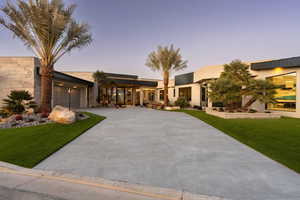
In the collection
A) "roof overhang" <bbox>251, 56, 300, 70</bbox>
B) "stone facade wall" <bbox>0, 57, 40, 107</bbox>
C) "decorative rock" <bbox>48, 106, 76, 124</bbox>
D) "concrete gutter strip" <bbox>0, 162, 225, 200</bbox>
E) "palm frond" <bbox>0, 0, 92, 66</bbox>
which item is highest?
"palm frond" <bbox>0, 0, 92, 66</bbox>

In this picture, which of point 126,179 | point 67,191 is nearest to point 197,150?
point 126,179

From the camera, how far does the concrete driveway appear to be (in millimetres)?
2535

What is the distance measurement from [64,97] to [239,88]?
22663 millimetres

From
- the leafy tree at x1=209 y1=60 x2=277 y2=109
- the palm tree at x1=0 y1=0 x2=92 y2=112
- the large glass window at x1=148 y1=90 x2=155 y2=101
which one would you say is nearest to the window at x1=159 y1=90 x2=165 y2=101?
the large glass window at x1=148 y1=90 x2=155 y2=101

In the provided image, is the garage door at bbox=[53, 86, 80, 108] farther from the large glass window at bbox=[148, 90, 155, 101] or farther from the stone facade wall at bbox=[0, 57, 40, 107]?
the large glass window at bbox=[148, 90, 155, 101]

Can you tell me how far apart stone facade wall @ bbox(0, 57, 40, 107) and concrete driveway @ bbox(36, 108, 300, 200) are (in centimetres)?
1173

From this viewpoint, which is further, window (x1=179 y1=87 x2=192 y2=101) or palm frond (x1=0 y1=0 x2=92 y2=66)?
window (x1=179 y1=87 x2=192 y2=101)

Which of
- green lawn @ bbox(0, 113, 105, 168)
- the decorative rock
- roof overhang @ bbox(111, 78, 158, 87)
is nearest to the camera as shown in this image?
green lawn @ bbox(0, 113, 105, 168)

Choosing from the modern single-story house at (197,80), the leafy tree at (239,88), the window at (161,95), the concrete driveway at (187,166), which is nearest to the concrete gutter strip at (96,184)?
the concrete driveway at (187,166)

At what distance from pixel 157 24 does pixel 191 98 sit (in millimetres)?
13633

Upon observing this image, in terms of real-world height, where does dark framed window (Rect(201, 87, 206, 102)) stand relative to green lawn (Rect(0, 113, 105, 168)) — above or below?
above

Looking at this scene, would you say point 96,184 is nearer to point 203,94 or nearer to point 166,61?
point 166,61

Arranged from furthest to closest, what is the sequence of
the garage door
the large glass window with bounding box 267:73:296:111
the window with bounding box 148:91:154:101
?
the window with bounding box 148:91:154:101 < the garage door < the large glass window with bounding box 267:73:296:111

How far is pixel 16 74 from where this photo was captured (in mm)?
12445
